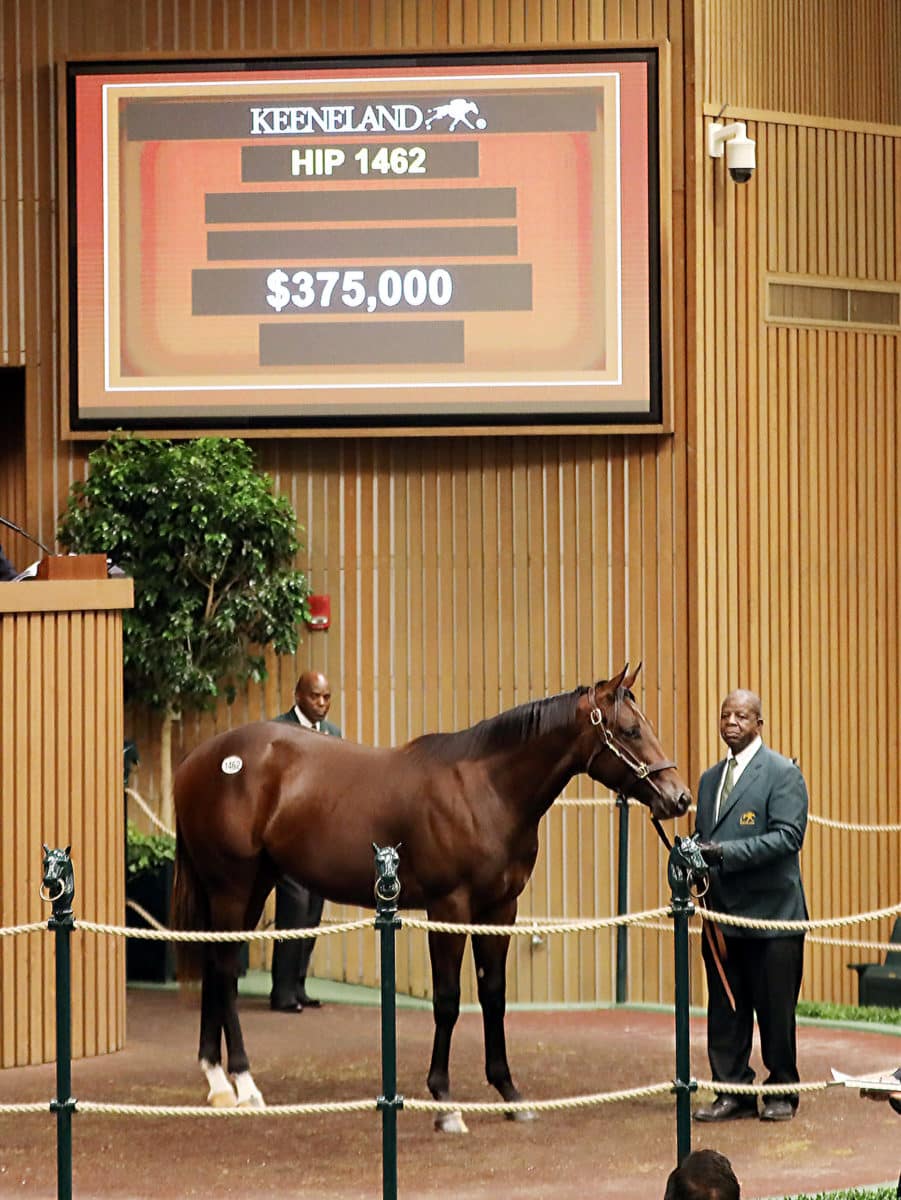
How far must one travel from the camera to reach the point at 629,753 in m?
7.96

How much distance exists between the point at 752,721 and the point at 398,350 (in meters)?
3.89

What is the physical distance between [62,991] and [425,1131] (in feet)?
6.16

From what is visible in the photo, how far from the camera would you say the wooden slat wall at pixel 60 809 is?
8.98m

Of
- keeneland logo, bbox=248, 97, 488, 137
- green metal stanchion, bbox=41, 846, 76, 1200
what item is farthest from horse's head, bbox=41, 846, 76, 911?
keeneland logo, bbox=248, 97, 488, 137

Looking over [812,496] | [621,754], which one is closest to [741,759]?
[621,754]

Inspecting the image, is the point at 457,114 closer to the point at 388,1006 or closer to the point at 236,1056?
the point at 236,1056

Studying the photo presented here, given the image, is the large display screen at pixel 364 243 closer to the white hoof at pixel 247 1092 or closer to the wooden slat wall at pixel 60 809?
the wooden slat wall at pixel 60 809

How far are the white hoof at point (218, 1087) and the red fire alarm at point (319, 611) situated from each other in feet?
11.3

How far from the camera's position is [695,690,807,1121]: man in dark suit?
779 centimetres

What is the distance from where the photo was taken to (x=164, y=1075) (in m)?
8.80

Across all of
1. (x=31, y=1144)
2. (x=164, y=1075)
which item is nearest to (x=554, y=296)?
(x=164, y=1075)

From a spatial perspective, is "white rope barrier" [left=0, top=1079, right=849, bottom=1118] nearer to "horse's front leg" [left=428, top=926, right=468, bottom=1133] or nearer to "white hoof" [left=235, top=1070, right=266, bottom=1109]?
"horse's front leg" [left=428, top=926, right=468, bottom=1133]

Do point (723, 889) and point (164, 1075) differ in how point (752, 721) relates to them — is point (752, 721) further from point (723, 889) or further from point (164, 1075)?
point (164, 1075)

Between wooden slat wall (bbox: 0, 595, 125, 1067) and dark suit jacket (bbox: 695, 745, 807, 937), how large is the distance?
301cm
